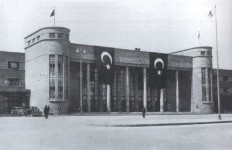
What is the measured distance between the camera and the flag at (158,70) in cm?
7494

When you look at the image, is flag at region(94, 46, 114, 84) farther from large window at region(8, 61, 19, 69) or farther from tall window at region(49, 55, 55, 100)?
large window at region(8, 61, 19, 69)

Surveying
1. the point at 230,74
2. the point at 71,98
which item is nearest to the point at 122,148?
the point at 71,98

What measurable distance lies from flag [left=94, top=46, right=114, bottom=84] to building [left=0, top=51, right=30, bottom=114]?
13.7 m

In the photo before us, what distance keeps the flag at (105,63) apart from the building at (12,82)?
13.7m

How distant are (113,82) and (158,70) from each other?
10325 millimetres

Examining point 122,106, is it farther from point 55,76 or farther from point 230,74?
point 230,74

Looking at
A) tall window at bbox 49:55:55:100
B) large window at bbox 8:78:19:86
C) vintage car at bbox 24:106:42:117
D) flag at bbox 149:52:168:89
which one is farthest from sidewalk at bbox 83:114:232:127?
flag at bbox 149:52:168:89

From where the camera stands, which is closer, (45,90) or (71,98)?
(45,90)

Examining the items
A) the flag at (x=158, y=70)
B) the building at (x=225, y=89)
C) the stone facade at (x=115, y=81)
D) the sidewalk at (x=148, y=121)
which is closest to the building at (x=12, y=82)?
the stone facade at (x=115, y=81)

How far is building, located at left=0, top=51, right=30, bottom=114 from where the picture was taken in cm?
6188

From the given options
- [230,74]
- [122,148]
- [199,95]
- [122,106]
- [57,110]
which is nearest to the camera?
[122,148]

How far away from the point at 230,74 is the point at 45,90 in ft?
177

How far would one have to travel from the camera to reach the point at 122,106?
7394cm

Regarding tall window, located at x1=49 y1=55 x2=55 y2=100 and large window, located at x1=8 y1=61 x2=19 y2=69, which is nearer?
tall window, located at x1=49 y1=55 x2=55 y2=100
